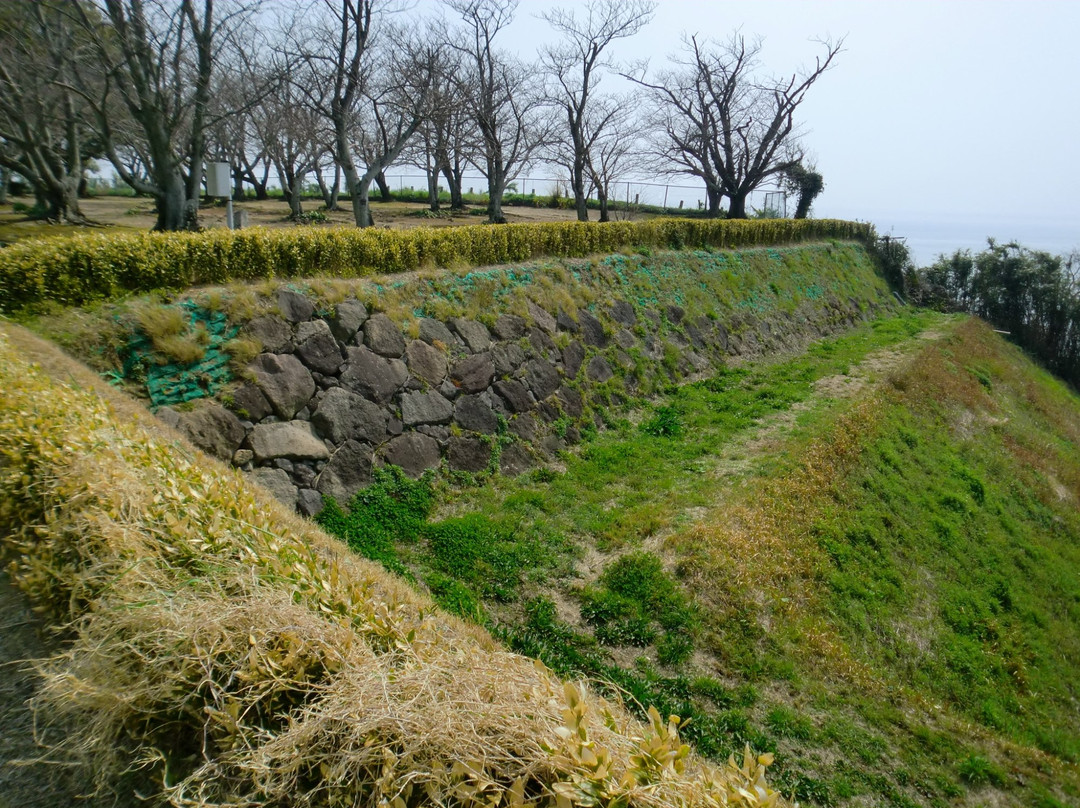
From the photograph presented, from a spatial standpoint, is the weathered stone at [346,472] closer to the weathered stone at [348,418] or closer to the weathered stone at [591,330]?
the weathered stone at [348,418]

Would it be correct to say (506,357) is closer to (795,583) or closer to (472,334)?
(472,334)

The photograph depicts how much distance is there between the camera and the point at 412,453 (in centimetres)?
850

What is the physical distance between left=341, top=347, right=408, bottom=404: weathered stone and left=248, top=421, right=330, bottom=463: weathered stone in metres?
0.89

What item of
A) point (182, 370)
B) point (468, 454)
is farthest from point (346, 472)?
point (182, 370)

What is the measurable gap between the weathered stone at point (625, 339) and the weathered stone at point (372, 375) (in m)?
5.33

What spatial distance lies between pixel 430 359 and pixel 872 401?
946 cm

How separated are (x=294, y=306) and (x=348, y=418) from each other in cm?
164

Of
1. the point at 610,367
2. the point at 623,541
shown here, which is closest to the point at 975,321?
the point at 610,367

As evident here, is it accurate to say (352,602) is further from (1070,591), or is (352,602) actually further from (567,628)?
(1070,591)

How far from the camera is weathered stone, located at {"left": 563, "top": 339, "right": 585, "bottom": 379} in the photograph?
11430mm

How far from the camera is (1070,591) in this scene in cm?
1049

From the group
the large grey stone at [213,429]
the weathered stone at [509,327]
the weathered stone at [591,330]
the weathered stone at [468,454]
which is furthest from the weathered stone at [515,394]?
the large grey stone at [213,429]

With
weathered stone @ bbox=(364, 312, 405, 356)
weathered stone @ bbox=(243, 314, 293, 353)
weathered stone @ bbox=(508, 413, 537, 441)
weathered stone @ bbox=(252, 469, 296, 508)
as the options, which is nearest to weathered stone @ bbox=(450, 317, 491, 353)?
weathered stone @ bbox=(364, 312, 405, 356)

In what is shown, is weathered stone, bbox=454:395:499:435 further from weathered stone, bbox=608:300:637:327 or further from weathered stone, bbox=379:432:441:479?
weathered stone, bbox=608:300:637:327
